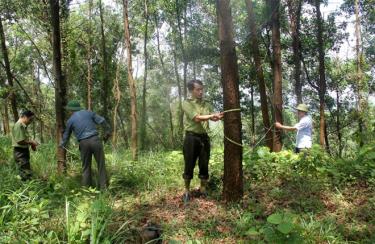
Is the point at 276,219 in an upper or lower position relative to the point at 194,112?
lower

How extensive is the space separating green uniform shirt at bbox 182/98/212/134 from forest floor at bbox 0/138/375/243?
1075mm

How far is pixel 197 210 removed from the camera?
5.42 m

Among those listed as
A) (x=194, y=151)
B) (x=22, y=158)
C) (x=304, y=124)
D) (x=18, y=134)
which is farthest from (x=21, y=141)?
(x=304, y=124)

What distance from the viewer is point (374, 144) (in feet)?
21.4

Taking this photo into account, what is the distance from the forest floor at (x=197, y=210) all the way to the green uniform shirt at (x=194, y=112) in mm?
1075

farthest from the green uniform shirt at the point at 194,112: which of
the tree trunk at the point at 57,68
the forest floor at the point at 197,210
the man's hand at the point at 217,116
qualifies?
the tree trunk at the point at 57,68

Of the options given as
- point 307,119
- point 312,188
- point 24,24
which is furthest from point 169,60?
point 312,188

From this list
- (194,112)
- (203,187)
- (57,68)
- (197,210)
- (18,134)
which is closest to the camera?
(197,210)

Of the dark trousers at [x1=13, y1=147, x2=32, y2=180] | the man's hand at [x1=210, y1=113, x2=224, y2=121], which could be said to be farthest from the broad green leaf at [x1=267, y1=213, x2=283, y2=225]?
the dark trousers at [x1=13, y1=147, x2=32, y2=180]

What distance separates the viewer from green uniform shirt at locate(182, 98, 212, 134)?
5773 mm

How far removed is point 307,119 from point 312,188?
2276 millimetres

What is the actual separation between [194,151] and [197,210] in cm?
90

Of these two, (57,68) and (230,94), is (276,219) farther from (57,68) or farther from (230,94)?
(57,68)

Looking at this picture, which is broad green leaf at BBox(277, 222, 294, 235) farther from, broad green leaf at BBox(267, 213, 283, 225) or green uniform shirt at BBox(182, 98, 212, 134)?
green uniform shirt at BBox(182, 98, 212, 134)
